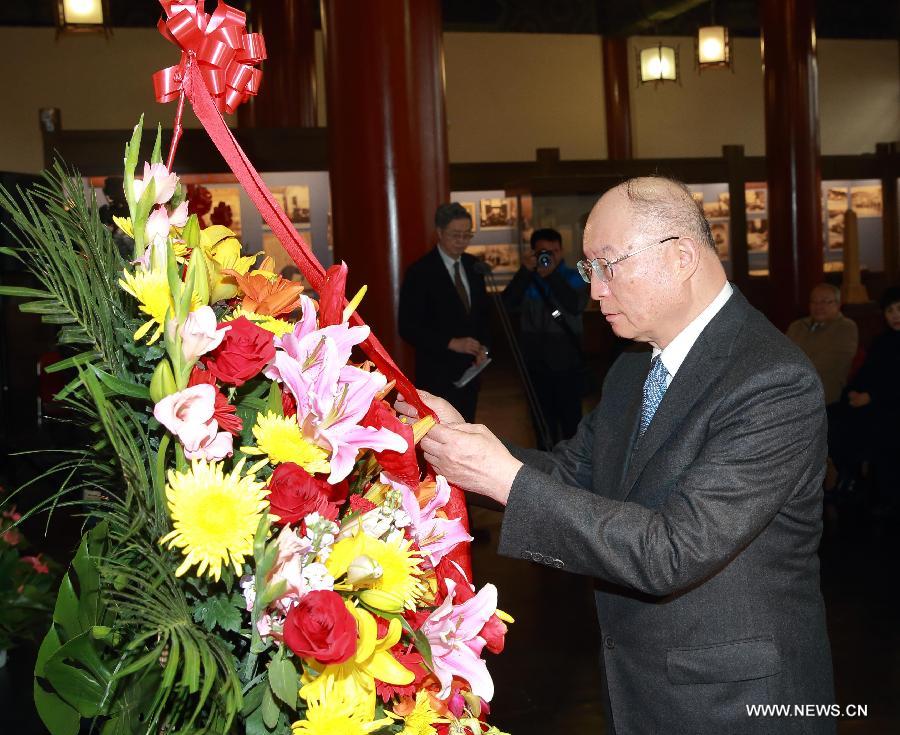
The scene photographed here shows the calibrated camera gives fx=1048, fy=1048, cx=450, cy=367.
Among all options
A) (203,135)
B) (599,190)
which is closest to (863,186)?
(599,190)

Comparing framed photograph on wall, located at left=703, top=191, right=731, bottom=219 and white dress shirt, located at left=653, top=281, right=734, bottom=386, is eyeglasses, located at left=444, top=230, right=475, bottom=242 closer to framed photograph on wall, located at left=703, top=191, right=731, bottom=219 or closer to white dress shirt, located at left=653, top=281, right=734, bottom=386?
white dress shirt, located at left=653, top=281, right=734, bottom=386

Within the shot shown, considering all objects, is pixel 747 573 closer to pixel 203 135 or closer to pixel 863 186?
pixel 203 135

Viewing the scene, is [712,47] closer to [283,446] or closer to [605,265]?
[605,265]

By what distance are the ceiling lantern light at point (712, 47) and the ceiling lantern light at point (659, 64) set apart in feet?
1.81

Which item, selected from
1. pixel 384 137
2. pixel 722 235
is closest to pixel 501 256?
pixel 722 235

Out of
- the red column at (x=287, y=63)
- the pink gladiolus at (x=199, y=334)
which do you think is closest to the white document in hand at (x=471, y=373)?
the pink gladiolus at (x=199, y=334)

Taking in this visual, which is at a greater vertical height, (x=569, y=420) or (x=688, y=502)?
(x=688, y=502)

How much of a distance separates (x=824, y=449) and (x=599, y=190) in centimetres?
938

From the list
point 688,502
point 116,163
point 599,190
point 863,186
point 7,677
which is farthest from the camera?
point 863,186

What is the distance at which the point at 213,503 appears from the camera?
850mm

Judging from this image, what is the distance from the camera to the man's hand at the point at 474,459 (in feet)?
4.78

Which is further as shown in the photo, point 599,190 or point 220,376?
point 599,190

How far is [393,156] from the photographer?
5.66 metres

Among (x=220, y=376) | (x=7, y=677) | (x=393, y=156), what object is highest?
(x=393, y=156)
